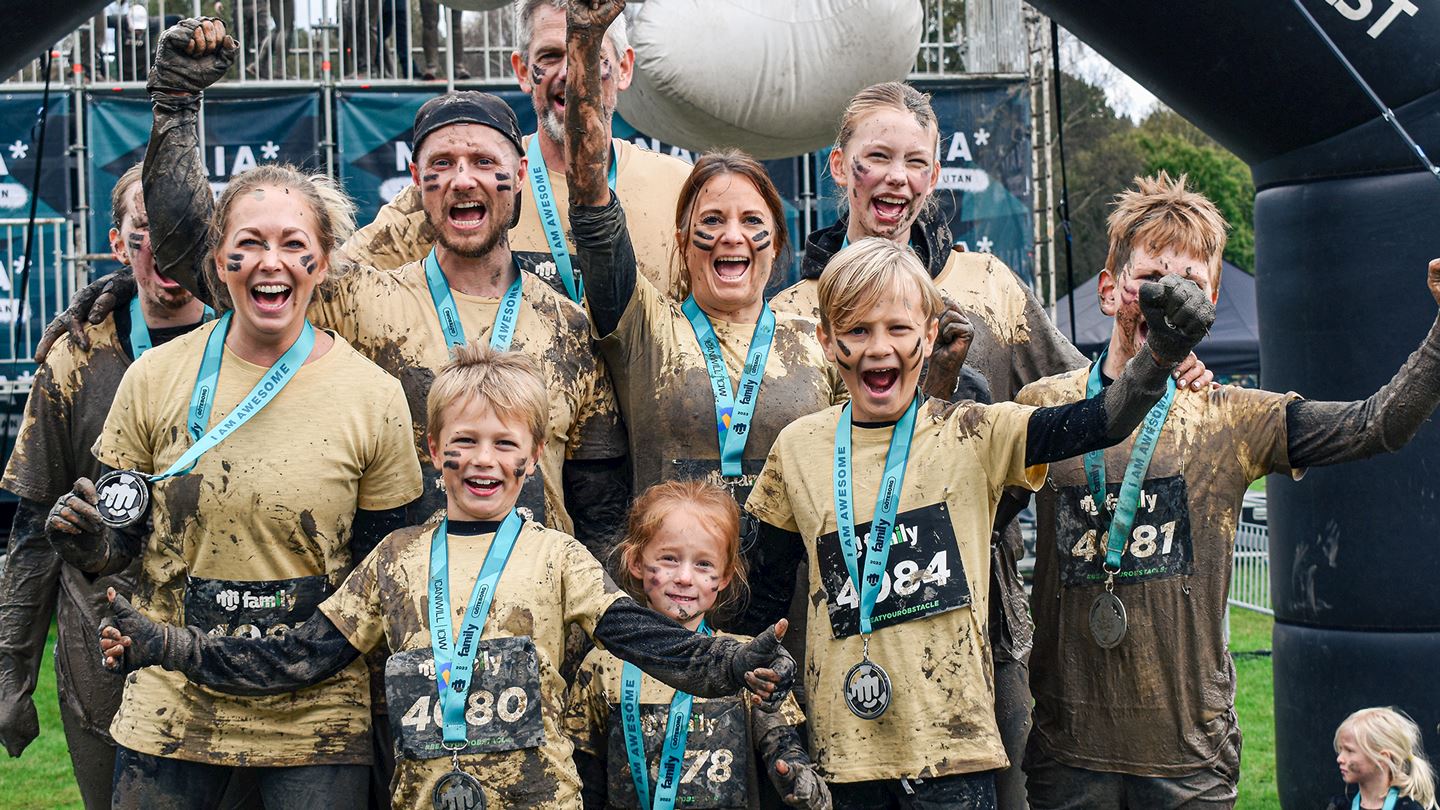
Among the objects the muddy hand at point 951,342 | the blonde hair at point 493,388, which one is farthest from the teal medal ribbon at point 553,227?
the muddy hand at point 951,342

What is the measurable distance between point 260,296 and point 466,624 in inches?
33.7

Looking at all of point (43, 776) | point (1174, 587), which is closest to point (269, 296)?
point (1174, 587)

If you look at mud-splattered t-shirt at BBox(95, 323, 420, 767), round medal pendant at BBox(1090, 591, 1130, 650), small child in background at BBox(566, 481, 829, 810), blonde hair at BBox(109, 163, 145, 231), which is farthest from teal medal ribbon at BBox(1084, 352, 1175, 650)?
blonde hair at BBox(109, 163, 145, 231)

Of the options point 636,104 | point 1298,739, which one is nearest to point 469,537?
point 636,104

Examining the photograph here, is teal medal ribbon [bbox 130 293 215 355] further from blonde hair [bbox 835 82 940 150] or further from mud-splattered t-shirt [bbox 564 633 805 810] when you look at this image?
blonde hair [bbox 835 82 940 150]

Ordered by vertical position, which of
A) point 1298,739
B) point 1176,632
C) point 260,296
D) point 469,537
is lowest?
point 1298,739

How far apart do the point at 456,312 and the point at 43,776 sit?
213 inches

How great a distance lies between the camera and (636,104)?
5.28 metres

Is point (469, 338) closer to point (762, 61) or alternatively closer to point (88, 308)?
point (88, 308)

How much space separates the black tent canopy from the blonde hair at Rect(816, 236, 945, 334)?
10.5 meters

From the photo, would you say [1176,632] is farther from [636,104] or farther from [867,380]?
[636,104]

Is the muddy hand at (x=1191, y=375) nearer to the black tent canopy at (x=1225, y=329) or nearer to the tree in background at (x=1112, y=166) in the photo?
the black tent canopy at (x=1225, y=329)

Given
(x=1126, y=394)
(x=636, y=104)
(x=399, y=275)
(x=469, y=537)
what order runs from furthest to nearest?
(x=636, y=104) → (x=399, y=275) → (x=469, y=537) → (x=1126, y=394)

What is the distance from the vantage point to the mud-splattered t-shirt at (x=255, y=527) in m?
3.37
